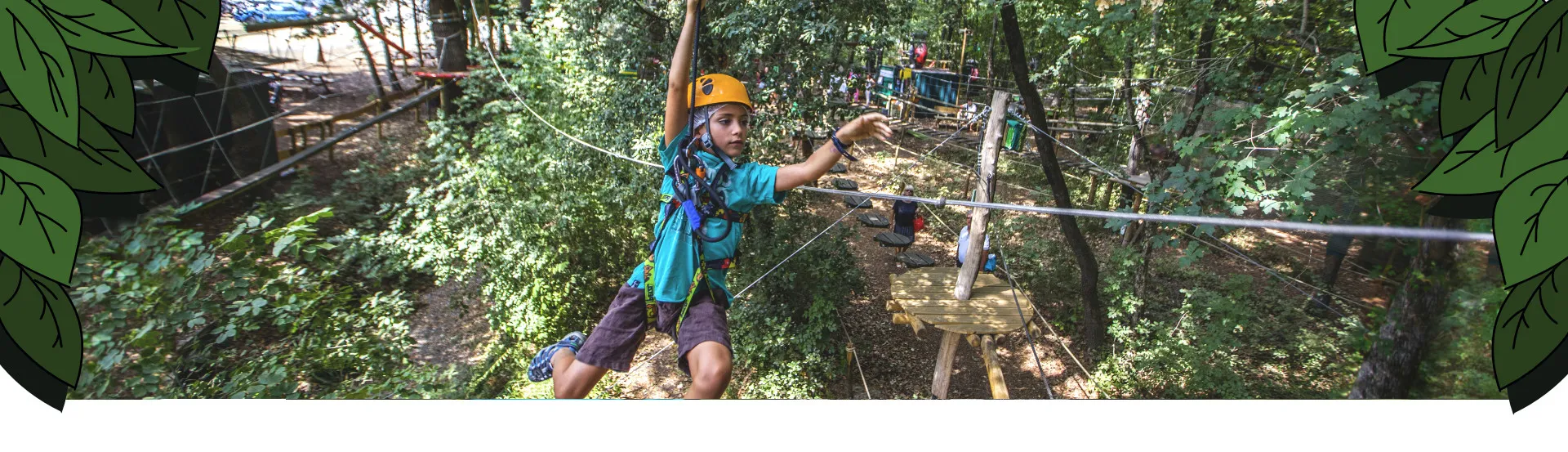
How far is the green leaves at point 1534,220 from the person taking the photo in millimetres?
2416

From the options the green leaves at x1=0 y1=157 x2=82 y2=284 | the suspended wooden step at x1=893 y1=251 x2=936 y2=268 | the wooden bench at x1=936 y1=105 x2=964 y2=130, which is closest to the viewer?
the green leaves at x1=0 y1=157 x2=82 y2=284

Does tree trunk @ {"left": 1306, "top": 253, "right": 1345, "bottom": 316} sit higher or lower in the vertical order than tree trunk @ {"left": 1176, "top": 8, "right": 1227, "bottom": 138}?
lower

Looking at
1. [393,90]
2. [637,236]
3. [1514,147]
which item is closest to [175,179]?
[393,90]

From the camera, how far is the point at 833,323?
4641 mm

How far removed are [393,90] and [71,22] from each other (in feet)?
6.09

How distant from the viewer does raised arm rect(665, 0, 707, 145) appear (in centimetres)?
218

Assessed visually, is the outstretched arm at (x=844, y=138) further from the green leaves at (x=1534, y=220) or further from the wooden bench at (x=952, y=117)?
the wooden bench at (x=952, y=117)

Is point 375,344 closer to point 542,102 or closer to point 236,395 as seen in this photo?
point 236,395

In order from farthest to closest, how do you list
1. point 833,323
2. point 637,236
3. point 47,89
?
point 637,236 < point 833,323 < point 47,89

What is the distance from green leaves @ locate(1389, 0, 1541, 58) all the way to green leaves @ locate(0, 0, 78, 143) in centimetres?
465

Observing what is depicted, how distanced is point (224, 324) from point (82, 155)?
870 mm

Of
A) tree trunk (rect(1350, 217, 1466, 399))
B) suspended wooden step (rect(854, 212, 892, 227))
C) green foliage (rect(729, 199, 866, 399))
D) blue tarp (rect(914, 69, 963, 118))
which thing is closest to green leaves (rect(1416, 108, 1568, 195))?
tree trunk (rect(1350, 217, 1466, 399))

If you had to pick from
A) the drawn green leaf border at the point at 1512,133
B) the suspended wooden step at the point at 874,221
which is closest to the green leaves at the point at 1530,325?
the drawn green leaf border at the point at 1512,133

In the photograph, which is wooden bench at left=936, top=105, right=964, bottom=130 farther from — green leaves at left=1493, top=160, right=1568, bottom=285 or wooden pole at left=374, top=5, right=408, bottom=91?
green leaves at left=1493, top=160, right=1568, bottom=285
